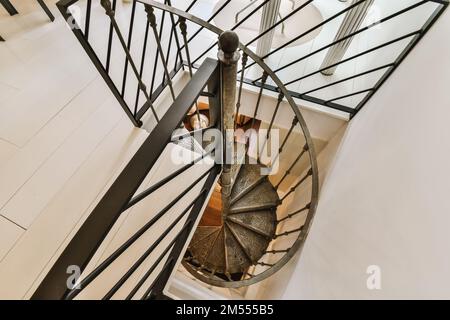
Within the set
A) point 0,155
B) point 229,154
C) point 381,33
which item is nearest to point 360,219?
point 229,154

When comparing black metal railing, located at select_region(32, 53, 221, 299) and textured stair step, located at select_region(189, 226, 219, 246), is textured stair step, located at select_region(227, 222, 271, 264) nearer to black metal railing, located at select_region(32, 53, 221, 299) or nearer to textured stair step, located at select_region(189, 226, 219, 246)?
textured stair step, located at select_region(189, 226, 219, 246)

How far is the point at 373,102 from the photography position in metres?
1.58

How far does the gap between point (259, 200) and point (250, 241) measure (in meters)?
0.45

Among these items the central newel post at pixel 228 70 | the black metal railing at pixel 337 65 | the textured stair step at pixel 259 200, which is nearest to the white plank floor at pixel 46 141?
the central newel post at pixel 228 70

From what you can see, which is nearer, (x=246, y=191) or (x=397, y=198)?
(x=397, y=198)

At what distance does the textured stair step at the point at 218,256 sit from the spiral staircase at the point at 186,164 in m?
0.01

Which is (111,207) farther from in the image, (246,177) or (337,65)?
(246,177)

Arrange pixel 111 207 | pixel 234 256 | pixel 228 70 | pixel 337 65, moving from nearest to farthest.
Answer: pixel 111 207
pixel 228 70
pixel 337 65
pixel 234 256

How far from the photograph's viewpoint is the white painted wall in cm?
71

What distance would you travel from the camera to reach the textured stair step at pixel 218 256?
8.36 feet

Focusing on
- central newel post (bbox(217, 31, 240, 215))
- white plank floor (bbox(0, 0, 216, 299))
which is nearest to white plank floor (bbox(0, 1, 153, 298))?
white plank floor (bbox(0, 0, 216, 299))

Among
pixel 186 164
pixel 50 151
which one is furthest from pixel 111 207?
pixel 50 151

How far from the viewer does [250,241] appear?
8.34 ft

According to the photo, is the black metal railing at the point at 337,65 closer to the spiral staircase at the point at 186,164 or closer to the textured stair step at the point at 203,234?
the spiral staircase at the point at 186,164
